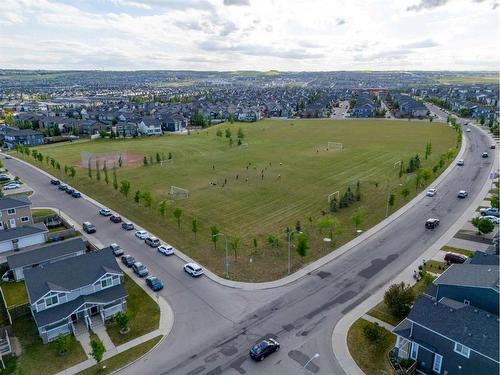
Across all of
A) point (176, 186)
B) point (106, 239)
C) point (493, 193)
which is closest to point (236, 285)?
point (106, 239)

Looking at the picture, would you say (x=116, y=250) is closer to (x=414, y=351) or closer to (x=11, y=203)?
(x=11, y=203)

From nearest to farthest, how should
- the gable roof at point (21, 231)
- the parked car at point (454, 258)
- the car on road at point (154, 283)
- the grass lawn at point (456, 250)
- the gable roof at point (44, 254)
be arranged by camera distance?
the car on road at point (154, 283)
the gable roof at point (44, 254)
the parked car at point (454, 258)
the grass lawn at point (456, 250)
the gable roof at point (21, 231)

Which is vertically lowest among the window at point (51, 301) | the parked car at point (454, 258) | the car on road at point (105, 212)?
the car on road at point (105, 212)

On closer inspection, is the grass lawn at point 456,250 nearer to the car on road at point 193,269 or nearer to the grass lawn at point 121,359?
the car on road at point 193,269

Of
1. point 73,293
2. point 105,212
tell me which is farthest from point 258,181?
point 73,293

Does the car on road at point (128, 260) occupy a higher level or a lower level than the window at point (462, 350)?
lower

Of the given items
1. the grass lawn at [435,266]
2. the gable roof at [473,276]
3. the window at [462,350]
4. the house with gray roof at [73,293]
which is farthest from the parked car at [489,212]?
the house with gray roof at [73,293]

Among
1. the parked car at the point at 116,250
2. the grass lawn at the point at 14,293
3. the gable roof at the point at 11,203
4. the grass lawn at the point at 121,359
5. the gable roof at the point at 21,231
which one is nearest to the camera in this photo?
the grass lawn at the point at 121,359
